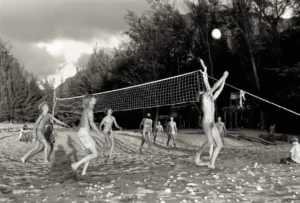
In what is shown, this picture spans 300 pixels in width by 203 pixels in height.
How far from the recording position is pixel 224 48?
41.3m

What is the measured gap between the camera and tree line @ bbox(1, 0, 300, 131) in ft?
116

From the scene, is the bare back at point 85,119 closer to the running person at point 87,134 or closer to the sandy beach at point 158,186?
the running person at point 87,134

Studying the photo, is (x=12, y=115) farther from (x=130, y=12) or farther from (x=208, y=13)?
(x=208, y=13)

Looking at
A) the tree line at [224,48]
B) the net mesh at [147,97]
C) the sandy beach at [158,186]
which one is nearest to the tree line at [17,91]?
the tree line at [224,48]

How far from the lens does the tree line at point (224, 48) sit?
116ft

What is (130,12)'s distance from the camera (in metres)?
42.3

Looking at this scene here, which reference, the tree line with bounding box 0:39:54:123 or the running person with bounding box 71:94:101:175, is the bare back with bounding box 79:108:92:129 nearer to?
the running person with bounding box 71:94:101:175

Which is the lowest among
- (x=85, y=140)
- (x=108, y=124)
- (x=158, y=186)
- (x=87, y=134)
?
(x=158, y=186)

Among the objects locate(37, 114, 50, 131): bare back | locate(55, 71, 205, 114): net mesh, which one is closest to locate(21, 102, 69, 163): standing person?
locate(37, 114, 50, 131): bare back

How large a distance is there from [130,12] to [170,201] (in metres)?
38.3

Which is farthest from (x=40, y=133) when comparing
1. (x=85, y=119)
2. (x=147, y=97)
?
(x=147, y=97)

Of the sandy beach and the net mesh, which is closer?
the sandy beach

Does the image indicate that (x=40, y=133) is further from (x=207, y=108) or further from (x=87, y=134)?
(x=207, y=108)

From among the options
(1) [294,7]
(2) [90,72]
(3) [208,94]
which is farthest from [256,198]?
(2) [90,72]
